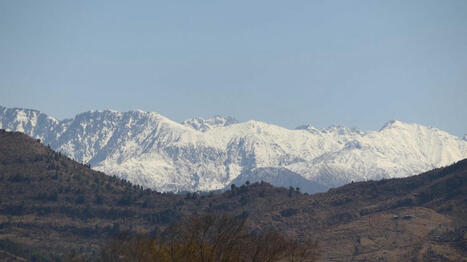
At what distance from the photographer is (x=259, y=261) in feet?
448

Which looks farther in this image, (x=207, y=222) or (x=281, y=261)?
(x=281, y=261)

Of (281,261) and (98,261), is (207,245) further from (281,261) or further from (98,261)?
(98,261)

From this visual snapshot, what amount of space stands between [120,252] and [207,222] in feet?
141

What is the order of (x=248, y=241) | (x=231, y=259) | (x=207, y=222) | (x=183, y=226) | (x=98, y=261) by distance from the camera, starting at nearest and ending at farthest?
(x=231, y=259) < (x=207, y=222) < (x=248, y=241) < (x=183, y=226) < (x=98, y=261)

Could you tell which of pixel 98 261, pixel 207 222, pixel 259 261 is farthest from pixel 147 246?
pixel 98 261

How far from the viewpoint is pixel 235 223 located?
14788 cm

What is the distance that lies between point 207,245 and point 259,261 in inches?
385

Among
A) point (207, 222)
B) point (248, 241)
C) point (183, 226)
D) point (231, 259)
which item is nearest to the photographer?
point (231, 259)

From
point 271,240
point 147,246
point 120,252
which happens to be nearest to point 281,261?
point 271,240

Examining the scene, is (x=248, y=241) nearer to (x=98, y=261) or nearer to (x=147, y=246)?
(x=147, y=246)

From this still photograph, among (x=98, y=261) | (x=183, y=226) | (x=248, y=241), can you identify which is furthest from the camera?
(x=98, y=261)

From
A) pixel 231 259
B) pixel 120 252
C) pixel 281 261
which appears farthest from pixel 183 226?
pixel 231 259

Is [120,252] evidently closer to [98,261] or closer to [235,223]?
[98,261]

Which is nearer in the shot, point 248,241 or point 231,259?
point 231,259
